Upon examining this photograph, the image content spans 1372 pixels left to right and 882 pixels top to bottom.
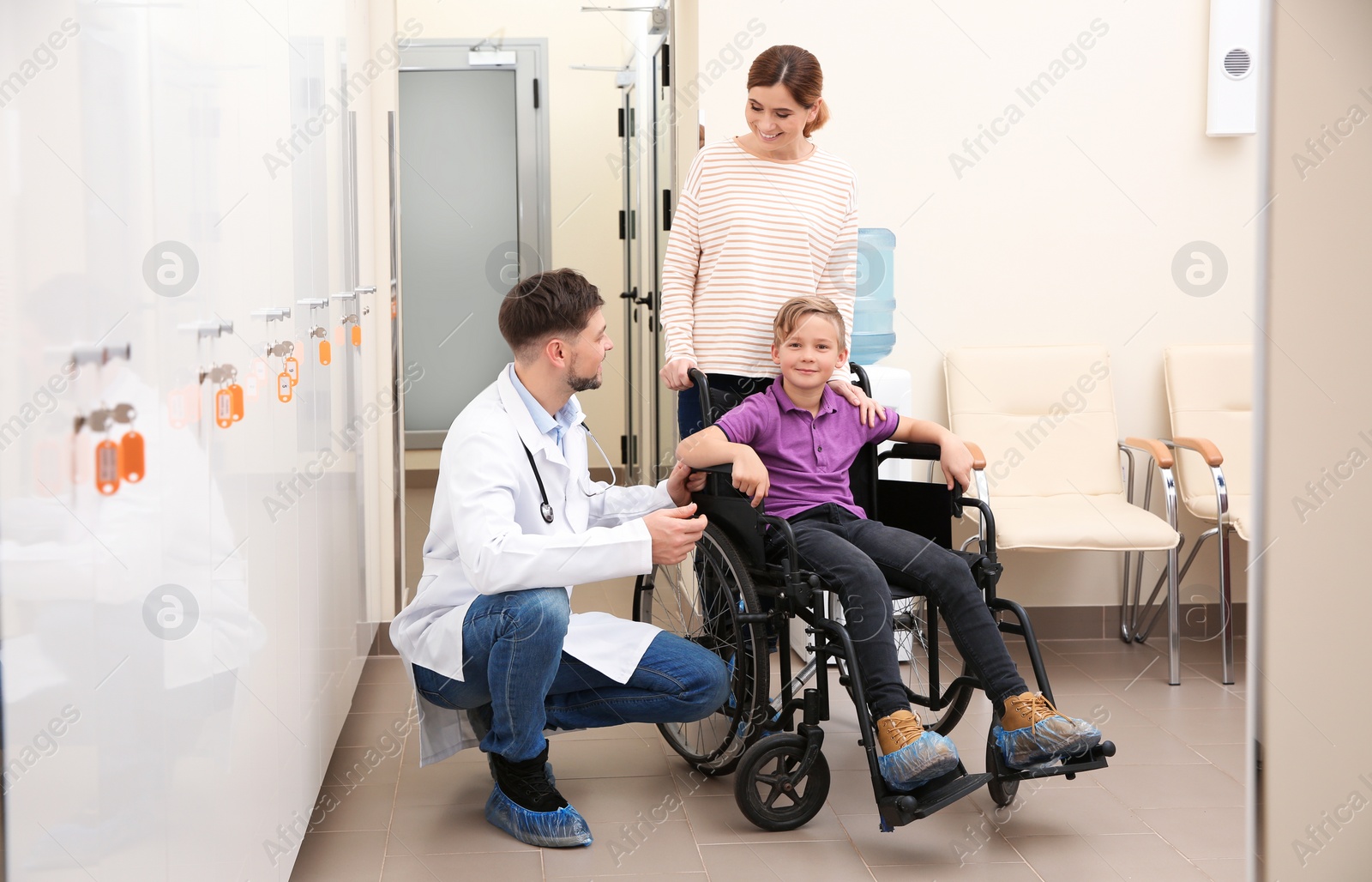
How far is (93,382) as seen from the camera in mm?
1041

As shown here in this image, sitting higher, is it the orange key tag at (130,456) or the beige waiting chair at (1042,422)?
the orange key tag at (130,456)

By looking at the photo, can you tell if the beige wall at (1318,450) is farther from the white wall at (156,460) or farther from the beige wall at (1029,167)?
the beige wall at (1029,167)

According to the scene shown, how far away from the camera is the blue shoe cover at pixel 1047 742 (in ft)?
7.06

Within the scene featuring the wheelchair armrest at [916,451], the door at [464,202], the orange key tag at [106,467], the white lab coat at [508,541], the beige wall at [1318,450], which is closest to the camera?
the beige wall at [1318,450]

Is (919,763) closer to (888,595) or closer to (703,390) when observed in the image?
(888,595)

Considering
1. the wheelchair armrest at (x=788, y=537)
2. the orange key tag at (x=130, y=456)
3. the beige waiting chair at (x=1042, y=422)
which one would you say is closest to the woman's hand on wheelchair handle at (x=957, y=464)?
the wheelchair armrest at (x=788, y=537)

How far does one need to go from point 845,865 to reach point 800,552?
0.59m

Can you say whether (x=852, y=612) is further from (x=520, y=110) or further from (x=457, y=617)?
(x=520, y=110)

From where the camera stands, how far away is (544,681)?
7.10 ft

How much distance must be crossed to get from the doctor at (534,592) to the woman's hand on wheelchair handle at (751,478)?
0.41 feet

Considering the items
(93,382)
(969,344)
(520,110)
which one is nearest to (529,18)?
(520,110)

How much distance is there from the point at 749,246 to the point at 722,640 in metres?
0.87

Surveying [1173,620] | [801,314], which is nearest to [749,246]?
[801,314]

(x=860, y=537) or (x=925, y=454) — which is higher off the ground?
(x=925, y=454)
